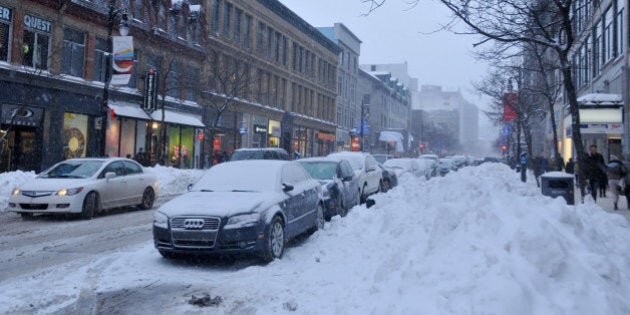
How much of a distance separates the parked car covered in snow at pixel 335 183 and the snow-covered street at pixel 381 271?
2102 millimetres

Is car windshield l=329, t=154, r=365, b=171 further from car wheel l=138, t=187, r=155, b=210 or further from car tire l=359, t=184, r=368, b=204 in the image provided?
car wheel l=138, t=187, r=155, b=210

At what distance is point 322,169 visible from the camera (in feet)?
42.0

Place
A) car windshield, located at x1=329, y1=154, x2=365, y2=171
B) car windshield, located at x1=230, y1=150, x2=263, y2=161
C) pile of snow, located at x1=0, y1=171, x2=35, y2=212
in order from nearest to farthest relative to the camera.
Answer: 1. pile of snow, located at x1=0, y1=171, x2=35, y2=212
2. car windshield, located at x1=329, y1=154, x2=365, y2=171
3. car windshield, located at x1=230, y1=150, x2=263, y2=161

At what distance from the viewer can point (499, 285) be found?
13.6ft

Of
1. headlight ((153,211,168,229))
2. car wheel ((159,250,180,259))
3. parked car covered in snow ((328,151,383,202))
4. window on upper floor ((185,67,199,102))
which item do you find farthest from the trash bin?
window on upper floor ((185,67,199,102))

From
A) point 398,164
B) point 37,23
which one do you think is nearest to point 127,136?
point 37,23

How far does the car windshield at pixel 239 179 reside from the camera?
27.4 ft

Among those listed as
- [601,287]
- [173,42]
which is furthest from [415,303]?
[173,42]

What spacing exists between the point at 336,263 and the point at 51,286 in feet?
11.7

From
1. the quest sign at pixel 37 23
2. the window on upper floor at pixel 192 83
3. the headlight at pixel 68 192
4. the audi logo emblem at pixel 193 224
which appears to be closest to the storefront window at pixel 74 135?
the quest sign at pixel 37 23

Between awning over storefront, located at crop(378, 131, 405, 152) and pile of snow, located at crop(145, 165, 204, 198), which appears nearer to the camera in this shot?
pile of snow, located at crop(145, 165, 204, 198)

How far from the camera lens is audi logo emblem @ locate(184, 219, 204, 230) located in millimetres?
7109

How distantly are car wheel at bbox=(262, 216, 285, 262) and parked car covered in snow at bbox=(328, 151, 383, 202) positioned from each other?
24.3 ft

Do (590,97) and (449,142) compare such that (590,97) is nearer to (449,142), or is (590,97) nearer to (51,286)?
(51,286)
